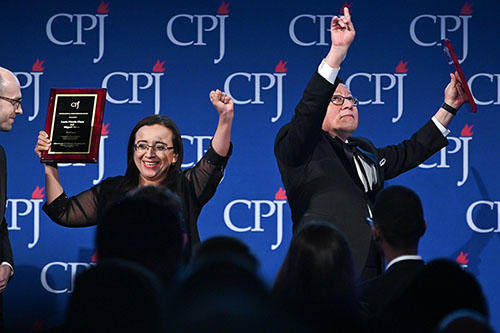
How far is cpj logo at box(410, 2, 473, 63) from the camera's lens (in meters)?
4.65

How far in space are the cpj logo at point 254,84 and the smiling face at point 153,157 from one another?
1.42 meters

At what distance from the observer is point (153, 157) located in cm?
321

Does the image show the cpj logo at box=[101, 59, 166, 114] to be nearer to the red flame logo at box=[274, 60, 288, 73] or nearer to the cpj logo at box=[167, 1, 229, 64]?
the cpj logo at box=[167, 1, 229, 64]

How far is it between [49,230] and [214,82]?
1.39 metres

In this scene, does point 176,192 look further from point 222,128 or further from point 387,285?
point 387,285

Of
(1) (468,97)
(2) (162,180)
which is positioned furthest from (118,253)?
(1) (468,97)

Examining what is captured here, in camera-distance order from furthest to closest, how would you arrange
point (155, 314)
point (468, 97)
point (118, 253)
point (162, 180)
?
point (468, 97)
point (162, 180)
point (118, 253)
point (155, 314)

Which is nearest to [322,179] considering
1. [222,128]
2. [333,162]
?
[333,162]

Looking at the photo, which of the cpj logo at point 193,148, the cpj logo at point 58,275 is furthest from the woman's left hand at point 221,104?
the cpj logo at point 58,275

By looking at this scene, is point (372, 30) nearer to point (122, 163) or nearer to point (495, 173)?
point (495, 173)

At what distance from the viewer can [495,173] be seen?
462 cm

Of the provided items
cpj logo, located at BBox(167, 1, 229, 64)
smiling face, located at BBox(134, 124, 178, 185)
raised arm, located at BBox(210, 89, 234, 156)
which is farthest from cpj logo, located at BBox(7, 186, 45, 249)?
raised arm, located at BBox(210, 89, 234, 156)

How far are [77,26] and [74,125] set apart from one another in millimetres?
1571

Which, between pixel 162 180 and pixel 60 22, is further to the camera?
pixel 60 22
